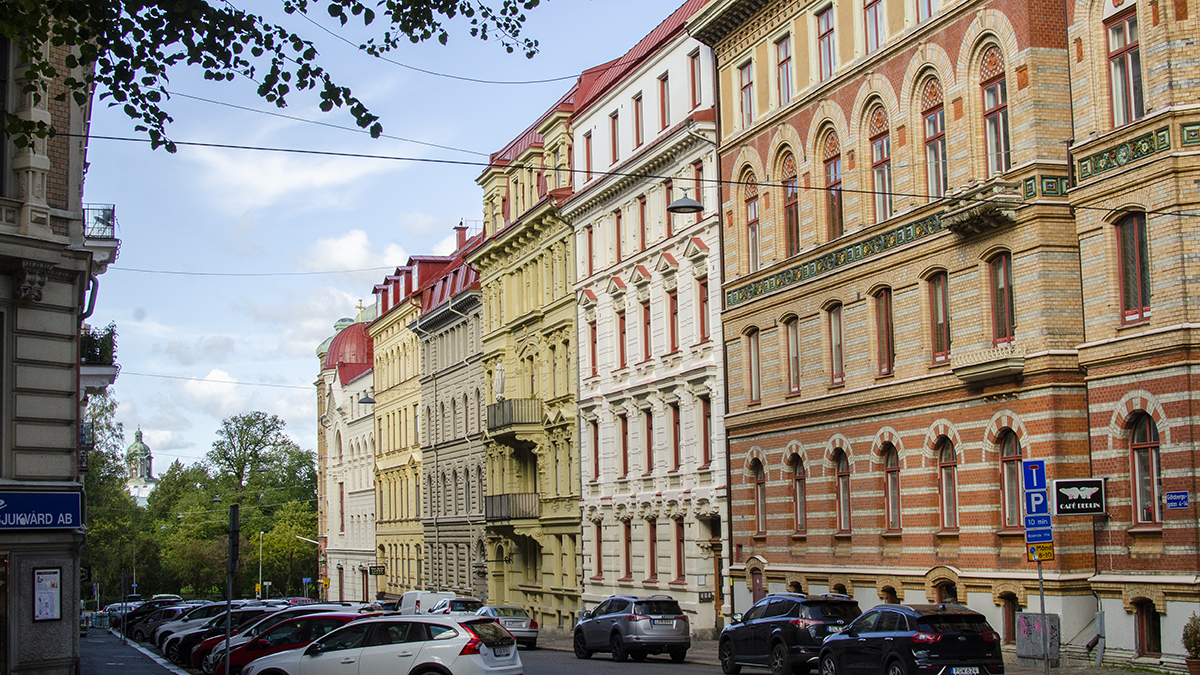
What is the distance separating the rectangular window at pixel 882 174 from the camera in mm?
32531

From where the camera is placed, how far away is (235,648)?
28391mm

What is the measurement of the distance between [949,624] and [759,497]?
17370mm

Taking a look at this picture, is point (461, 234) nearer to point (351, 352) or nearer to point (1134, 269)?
point (351, 352)

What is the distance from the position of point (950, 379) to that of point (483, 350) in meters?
37.2

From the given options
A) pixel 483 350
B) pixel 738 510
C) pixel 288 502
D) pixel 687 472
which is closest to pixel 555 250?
pixel 483 350

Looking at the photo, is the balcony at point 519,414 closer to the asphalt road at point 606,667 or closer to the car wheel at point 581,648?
the asphalt road at point 606,667

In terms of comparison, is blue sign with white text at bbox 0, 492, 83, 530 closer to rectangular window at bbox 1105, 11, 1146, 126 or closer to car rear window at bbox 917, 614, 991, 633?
car rear window at bbox 917, 614, 991, 633

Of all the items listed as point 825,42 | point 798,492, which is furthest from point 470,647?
point 825,42


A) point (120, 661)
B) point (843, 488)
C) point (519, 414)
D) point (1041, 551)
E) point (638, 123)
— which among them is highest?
point (638, 123)

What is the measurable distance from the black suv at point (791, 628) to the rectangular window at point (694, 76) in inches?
793

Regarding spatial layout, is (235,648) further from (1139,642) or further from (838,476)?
(1139,642)

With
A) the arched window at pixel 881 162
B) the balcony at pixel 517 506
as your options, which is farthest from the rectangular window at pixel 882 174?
the balcony at pixel 517 506

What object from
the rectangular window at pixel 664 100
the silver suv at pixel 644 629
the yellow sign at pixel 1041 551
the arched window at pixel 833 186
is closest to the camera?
the yellow sign at pixel 1041 551

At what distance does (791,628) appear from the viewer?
26328 millimetres
